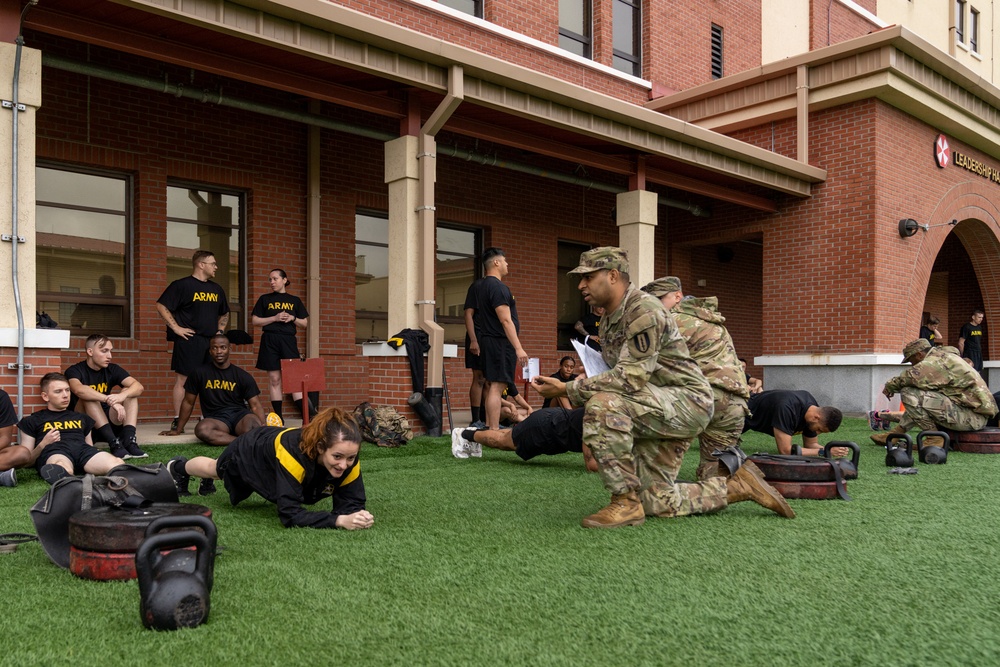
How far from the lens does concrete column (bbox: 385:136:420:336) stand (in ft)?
28.7

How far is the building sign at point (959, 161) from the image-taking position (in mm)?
14164

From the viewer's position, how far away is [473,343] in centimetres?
854

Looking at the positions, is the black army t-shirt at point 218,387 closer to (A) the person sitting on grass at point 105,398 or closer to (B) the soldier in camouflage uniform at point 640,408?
(A) the person sitting on grass at point 105,398

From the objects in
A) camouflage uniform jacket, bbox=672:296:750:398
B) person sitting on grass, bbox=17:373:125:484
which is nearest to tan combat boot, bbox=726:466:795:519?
camouflage uniform jacket, bbox=672:296:750:398

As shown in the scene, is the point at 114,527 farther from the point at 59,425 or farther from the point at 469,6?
the point at 469,6

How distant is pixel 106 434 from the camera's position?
6.65m

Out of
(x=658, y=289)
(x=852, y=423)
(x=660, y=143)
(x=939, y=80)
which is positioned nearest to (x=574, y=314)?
(x=660, y=143)

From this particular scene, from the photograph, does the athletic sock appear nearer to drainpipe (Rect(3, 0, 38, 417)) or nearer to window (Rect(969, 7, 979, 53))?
drainpipe (Rect(3, 0, 38, 417))

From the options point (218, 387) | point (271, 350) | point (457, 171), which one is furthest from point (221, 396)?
point (457, 171)

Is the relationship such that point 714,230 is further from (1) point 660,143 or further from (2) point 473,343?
(2) point 473,343

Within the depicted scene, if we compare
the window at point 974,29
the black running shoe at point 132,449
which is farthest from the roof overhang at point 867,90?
the window at point 974,29

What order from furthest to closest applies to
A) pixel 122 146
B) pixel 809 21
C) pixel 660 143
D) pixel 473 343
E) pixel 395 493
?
1. pixel 809 21
2. pixel 660 143
3. pixel 122 146
4. pixel 473 343
5. pixel 395 493

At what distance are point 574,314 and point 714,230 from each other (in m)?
2.89

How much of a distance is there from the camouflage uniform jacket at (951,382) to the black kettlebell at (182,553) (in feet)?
24.7
